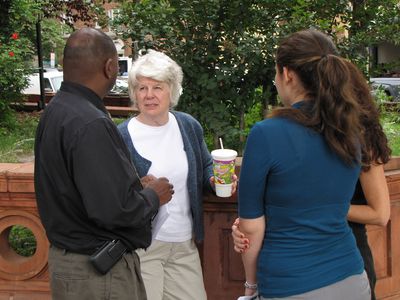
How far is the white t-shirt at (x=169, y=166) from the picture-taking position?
2756 mm

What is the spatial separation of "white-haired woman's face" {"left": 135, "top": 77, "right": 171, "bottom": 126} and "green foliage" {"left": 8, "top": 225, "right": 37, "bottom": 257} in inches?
78.0

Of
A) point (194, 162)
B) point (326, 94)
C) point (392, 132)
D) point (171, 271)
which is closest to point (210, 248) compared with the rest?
point (171, 271)

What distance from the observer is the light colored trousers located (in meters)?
2.01

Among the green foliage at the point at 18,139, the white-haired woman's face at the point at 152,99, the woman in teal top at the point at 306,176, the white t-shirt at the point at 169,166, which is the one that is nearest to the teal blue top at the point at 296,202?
the woman in teal top at the point at 306,176

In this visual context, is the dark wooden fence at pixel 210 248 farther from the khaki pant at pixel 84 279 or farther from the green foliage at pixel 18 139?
the green foliage at pixel 18 139

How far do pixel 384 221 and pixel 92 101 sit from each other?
1211 mm

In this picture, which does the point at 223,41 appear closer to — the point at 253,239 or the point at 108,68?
the point at 108,68

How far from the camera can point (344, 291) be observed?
2049mm

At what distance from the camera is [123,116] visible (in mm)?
11352

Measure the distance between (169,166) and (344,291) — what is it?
3.43 ft

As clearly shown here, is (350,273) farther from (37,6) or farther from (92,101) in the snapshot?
(37,6)

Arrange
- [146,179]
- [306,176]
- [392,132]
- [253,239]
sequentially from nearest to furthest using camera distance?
[306,176]
[253,239]
[146,179]
[392,132]

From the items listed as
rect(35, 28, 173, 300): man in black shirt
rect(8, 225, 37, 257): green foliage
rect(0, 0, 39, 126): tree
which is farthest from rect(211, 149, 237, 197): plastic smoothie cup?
rect(0, 0, 39, 126): tree

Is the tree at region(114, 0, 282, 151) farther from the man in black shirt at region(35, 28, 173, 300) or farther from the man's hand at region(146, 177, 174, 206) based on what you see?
the man in black shirt at region(35, 28, 173, 300)
